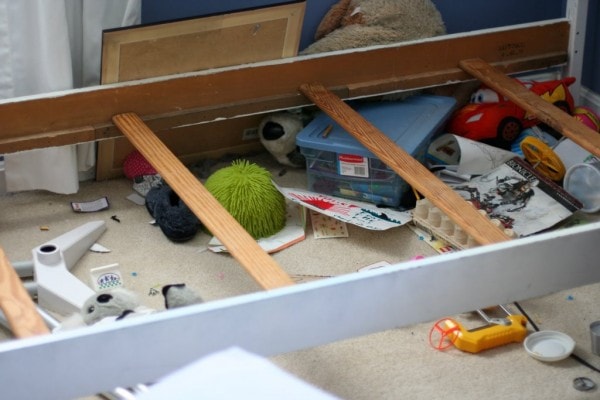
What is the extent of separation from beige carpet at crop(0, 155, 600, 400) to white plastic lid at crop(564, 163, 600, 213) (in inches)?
14.6

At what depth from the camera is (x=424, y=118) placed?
2.69 m

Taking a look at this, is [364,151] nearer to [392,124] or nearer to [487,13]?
[392,124]

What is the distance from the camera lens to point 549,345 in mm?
1969

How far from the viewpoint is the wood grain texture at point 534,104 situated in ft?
7.59

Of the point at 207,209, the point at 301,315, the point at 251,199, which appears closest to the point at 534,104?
the point at 251,199

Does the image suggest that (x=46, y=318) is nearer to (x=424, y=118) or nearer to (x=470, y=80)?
(x=424, y=118)

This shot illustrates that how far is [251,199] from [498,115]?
785 millimetres

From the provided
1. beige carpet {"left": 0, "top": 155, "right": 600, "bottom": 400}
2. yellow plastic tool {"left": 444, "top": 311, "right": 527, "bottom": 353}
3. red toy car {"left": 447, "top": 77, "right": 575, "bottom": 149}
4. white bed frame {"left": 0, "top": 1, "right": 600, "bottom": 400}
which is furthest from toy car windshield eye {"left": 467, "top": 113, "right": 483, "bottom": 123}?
white bed frame {"left": 0, "top": 1, "right": 600, "bottom": 400}

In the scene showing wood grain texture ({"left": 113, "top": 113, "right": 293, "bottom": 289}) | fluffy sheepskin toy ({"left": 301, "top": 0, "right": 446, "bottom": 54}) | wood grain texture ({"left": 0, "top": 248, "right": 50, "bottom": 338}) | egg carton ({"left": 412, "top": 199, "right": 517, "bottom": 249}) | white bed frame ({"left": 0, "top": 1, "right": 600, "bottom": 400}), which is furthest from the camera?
fluffy sheepskin toy ({"left": 301, "top": 0, "right": 446, "bottom": 54})

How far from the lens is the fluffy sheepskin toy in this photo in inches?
108

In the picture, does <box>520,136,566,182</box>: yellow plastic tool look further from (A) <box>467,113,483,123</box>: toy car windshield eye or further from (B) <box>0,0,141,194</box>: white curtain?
(B) <box>0,0,141,194</box>: white curtain

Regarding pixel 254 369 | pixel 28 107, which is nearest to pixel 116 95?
pixel 28 107


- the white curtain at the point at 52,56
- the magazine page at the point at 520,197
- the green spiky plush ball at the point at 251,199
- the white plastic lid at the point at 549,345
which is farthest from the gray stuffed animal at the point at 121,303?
the magazine page at the point at 520,197

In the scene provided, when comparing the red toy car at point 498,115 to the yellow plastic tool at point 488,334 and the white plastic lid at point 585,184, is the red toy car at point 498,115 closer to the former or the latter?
the white plastic lid at point 585,184
